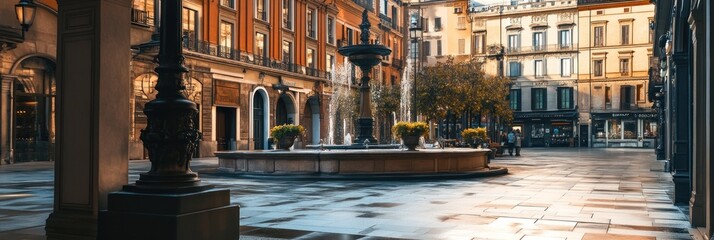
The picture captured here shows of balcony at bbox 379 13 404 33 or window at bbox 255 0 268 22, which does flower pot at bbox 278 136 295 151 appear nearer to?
window at bbox 255 0 268 22

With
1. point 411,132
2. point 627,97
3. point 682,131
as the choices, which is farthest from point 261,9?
point 627,97

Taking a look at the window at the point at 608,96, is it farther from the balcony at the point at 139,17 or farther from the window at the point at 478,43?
the balcony at the point at 139,17

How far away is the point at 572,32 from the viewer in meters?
57.3

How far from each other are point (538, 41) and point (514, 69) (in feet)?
11.3

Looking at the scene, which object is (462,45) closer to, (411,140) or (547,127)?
(547,127)

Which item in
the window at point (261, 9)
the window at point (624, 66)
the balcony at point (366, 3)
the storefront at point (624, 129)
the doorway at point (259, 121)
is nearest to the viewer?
the window at point (261, 9)

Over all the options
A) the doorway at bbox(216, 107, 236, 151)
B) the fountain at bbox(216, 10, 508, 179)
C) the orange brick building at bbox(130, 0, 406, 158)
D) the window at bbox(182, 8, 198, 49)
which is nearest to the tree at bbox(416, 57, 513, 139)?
the orange brick building at bbox(130, 0, 406, 158)

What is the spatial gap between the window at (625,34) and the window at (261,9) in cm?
3433

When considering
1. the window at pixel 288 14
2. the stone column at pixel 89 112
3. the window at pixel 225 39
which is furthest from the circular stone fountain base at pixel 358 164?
the window at pixel 288 14

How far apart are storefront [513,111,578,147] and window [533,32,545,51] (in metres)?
6.20

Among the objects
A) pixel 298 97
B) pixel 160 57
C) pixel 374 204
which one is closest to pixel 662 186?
pixel 374 204

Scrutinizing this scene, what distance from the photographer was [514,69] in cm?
6025

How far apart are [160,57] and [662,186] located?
12.6 meters

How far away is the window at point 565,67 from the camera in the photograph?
57.7m
